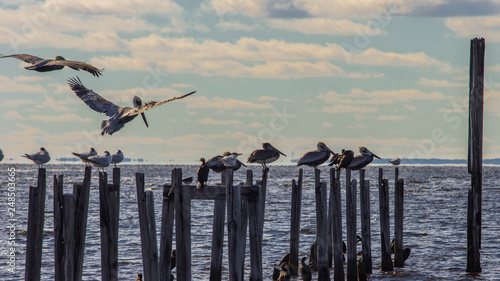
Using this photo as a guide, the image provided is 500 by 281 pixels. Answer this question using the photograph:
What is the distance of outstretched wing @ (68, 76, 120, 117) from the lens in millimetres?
15464

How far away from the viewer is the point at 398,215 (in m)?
18.8

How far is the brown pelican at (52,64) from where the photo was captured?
14.2 metres

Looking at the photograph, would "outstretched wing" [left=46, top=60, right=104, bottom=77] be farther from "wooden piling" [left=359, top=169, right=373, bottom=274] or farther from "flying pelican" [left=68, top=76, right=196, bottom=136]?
"wooden piling" [left=359, top=169, right=373, bottom=274]

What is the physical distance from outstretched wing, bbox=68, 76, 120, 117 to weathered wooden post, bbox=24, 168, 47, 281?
2709 millimetres

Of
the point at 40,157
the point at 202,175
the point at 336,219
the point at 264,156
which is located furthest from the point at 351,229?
the point at 40,157

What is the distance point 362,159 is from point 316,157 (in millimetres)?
1261

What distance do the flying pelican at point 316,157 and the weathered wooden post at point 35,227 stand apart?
839 centimetres

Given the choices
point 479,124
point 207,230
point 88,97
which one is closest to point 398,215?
point 479,124

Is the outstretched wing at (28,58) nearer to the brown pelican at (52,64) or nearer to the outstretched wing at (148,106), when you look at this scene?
the brown pelican at (52,64)

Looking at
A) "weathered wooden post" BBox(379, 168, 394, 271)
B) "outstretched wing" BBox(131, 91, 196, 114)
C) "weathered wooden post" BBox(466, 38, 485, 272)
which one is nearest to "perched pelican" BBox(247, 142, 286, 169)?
"weathered wooden post" BBox(379, 168, 394, 271)

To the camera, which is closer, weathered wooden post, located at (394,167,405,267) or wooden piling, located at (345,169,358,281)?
wooden piling, located at (345,169,358,281)

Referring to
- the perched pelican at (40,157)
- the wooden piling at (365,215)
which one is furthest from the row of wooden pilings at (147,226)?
the perched pelican at (40,157)

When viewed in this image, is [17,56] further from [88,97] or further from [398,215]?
[398,215]

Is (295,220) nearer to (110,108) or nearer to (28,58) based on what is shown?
(110,108)
